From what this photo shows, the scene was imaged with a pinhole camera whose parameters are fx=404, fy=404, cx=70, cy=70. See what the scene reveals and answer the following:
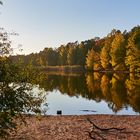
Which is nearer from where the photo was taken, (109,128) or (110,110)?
Result: (109,128)

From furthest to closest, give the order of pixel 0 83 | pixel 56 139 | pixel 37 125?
pixel 37 125 → pixel 56 139 → pixel 0 83

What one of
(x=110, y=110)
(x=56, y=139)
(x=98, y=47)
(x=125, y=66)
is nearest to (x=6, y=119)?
(x=56, y=139)

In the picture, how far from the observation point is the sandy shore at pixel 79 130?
20.6 m

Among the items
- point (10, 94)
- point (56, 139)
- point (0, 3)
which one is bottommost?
point (56, 139)

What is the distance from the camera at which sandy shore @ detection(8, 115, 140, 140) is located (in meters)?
20.6

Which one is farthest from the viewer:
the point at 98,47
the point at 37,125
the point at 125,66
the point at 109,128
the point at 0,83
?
the point at 98,47

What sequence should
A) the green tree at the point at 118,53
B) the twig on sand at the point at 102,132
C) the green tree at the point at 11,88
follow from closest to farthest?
the green tree at the point at 11,88 < the twig on sand at the point at 102,132 < the green tree at the point at 118,53

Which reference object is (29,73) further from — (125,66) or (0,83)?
(125,66)

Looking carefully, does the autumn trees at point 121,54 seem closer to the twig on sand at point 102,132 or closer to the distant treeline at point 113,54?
the distant treeline at point 113,54

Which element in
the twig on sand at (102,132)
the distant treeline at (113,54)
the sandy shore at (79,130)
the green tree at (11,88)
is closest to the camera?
the green tree at (11,88)

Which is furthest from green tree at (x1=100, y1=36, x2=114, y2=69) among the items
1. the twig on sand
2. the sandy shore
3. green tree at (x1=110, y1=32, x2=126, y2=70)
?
the twig on sand

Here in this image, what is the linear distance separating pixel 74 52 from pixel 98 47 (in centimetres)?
1419

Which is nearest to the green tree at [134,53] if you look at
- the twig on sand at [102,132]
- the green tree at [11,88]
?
A: the twig on sand at [102,132]

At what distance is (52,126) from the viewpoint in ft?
79.5
